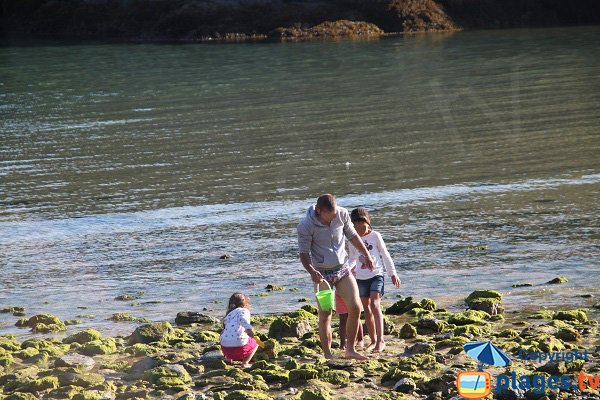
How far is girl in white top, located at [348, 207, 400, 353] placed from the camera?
1130cm

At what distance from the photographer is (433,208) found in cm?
1852

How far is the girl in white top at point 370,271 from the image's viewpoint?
11297 millimetres

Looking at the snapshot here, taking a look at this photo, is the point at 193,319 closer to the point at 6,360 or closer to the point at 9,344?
the point at 9,344

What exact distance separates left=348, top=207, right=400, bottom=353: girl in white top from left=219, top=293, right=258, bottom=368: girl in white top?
4.37 ft

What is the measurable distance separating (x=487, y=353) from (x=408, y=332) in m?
1.62

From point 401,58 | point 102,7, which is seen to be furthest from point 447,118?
point 102,7

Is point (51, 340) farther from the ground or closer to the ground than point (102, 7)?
closer to the ground

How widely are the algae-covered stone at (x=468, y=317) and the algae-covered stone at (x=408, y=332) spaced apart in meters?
0.54

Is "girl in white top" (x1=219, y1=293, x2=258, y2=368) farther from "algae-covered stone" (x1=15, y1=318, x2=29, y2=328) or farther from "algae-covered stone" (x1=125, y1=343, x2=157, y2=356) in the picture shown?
"algae-covered stone" (x1=15, y1=318, x2=29, y2=328)

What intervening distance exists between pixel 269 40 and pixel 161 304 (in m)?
37.1

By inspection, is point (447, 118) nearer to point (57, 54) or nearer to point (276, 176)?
point (276, 176)

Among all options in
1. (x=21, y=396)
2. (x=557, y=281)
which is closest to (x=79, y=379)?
(x=21, y=396)

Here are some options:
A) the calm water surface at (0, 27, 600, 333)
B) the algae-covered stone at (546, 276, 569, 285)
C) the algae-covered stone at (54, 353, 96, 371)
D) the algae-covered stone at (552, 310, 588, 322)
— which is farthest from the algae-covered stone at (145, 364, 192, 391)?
the algae-covered stone at (546, 276, 569, 285)

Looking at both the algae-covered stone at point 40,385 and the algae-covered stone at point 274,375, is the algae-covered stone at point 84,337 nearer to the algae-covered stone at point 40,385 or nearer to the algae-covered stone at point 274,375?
the algae-covered stone at point 40,385
